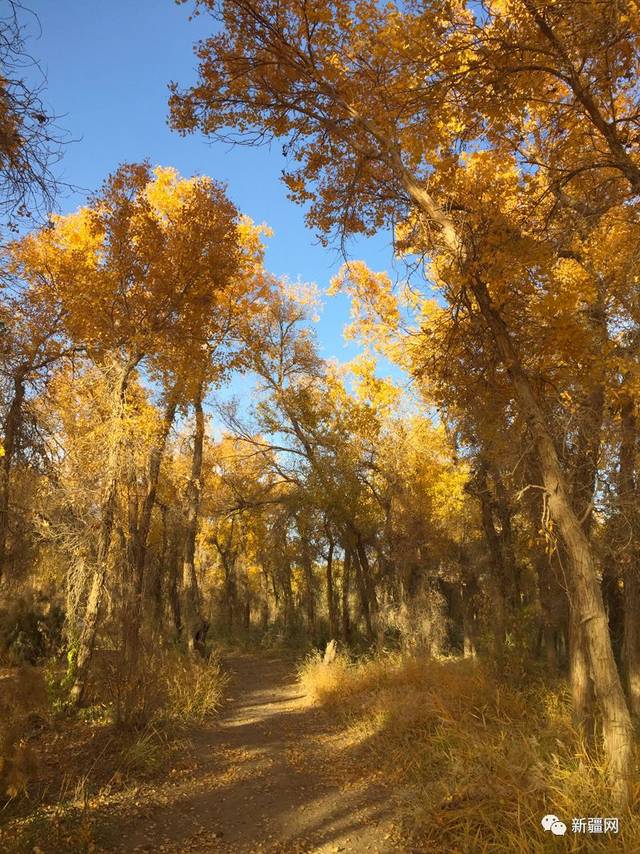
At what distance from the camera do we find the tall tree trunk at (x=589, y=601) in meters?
4.16

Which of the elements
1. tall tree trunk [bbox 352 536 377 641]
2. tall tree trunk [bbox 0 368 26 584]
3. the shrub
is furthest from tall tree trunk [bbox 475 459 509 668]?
tall tree trunk [bbox 352 536 377 641]

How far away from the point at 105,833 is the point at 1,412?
226 inches

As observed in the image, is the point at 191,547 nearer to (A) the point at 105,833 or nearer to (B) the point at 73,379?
(B) the point at 73,379

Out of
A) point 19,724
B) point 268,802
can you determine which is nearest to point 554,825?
point 268,802

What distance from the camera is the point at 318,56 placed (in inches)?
228

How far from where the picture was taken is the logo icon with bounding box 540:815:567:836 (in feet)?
12.1

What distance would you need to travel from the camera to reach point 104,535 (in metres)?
8.59

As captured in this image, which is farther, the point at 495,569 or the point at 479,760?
the point at 495,569

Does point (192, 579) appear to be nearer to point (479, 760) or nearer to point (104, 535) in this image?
point (104, 535)

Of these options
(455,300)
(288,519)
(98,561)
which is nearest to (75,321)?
(98,561)

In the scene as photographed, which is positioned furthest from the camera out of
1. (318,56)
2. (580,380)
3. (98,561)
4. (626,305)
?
(98,561)

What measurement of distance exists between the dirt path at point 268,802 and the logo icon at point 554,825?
4.01 feet

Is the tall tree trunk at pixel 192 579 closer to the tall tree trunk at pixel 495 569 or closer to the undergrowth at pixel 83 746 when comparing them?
the undergrowth at pixel 83 746

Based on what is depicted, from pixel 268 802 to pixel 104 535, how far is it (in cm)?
478
